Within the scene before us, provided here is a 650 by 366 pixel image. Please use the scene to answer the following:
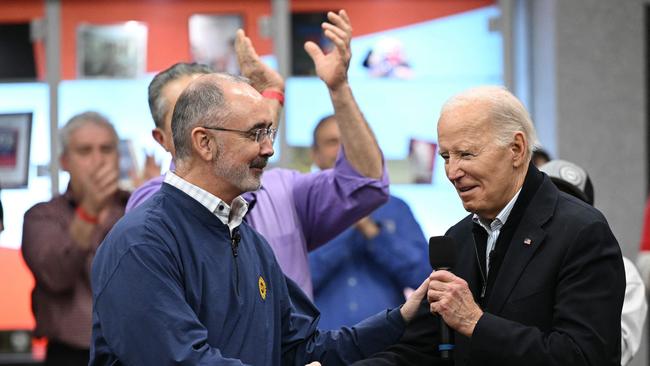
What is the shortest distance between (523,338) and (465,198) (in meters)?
0.39

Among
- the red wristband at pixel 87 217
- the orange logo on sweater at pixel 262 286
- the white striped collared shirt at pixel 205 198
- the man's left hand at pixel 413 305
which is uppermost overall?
the white striped collared shirt at pixel 205 198

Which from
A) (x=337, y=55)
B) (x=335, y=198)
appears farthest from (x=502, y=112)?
(x=335, y=198)

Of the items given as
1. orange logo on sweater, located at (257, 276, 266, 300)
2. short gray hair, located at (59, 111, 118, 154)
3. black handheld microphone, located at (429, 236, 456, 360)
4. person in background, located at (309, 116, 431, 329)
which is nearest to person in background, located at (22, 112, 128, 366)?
short gray hair, located at (59, 111, 118, 154)

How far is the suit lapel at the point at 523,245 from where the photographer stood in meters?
2.84

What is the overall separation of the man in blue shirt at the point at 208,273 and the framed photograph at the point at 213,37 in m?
3.92

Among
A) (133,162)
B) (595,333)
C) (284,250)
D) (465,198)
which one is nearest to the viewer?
(595,333)

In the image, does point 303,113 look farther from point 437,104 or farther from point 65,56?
point 65,56

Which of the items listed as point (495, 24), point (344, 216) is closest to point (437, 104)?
point (495, 24)

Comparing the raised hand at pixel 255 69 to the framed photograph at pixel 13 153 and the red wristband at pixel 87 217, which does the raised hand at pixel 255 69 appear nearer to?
the red wristband at pixel 87 217

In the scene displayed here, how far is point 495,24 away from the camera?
687 centimetres

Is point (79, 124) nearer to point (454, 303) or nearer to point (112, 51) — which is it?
point (112, 51)

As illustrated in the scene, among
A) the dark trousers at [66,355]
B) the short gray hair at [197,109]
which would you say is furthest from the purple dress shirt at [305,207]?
the dark trousers at [66,355]

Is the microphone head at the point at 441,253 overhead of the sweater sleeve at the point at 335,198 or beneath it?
beneath

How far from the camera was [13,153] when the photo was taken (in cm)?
681
